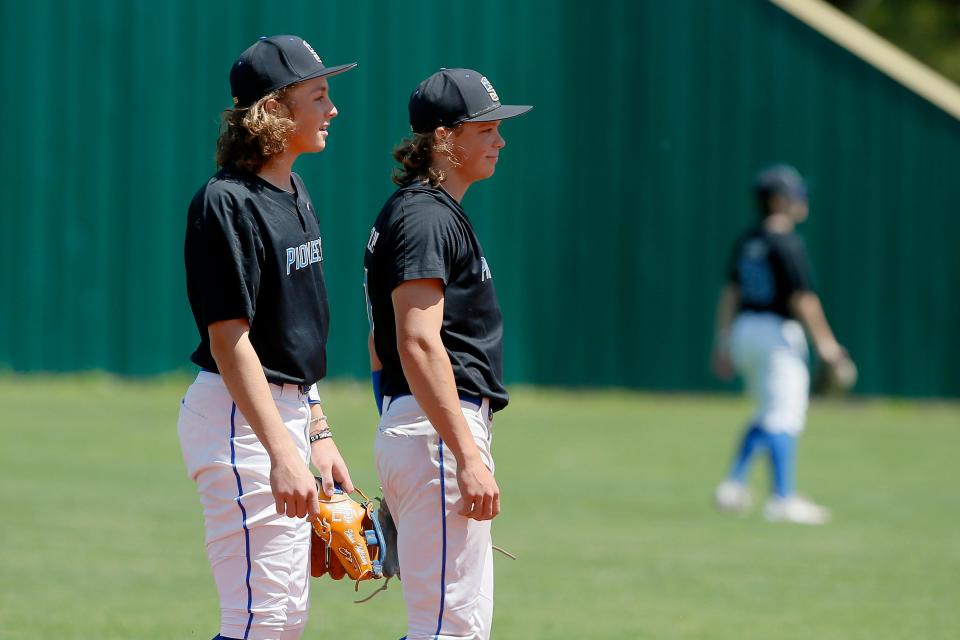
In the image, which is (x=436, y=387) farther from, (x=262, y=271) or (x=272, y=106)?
(x=272, y=106)

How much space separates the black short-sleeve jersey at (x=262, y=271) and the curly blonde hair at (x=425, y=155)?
34 centimetres

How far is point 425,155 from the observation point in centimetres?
432

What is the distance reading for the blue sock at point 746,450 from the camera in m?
9.98

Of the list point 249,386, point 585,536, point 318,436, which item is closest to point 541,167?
point 585,536

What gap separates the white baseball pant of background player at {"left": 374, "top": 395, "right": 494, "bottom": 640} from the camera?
4.14m

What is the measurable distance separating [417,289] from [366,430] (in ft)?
32.2

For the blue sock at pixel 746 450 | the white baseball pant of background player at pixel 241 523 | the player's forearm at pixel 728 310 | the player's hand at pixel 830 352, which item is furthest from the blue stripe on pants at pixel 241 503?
the player's forearm at pixel 728 310

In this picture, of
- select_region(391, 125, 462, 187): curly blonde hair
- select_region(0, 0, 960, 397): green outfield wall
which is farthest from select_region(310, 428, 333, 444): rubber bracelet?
select_region(0, 0, 960, 397): green outfield wall

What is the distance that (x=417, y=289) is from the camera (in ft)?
13.3

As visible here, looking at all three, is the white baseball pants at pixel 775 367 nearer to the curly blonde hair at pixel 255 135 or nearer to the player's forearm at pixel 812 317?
A: the player's forearm at pixel 812 317

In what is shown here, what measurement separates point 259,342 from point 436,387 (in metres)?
0.57

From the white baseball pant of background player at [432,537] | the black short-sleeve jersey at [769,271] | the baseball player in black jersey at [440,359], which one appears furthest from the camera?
the black short-sleeve jersey at [769,271]

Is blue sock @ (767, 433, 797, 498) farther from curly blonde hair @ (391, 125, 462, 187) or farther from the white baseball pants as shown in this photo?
curly blonde hair @ (391, 125, 462, 187)

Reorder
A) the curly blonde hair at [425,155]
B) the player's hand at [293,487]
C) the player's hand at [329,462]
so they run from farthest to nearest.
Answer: the player's hand at [329,462] → the curly blonde hair at [425,155] → the player's hand at [293,487]
